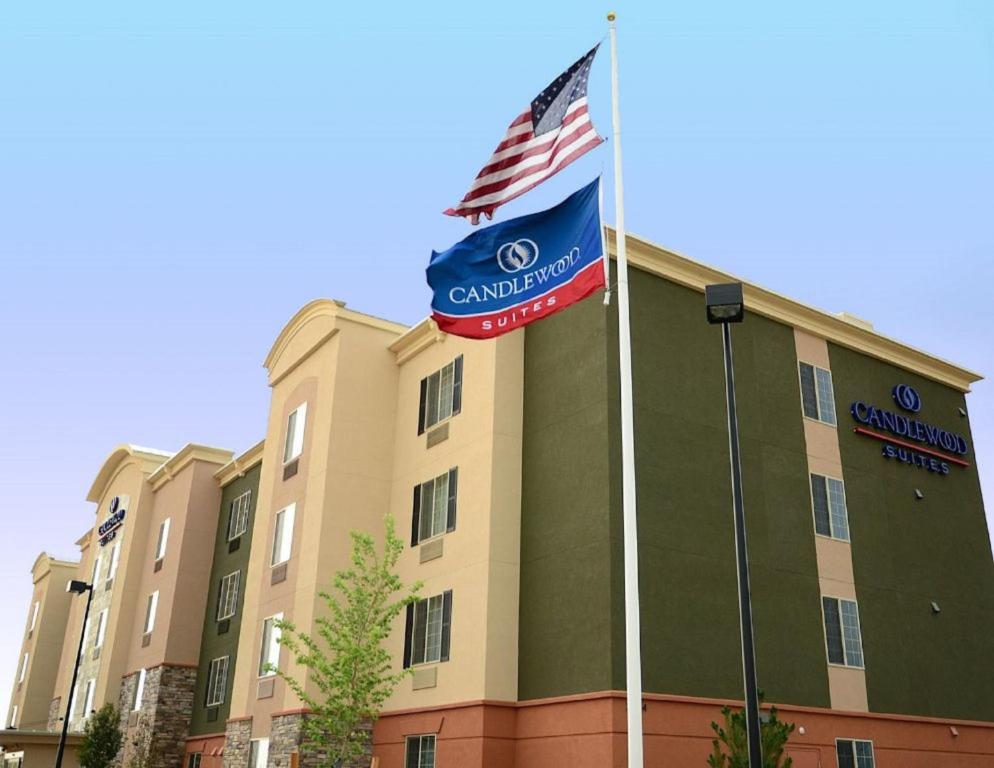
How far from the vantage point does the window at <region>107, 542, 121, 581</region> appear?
47094mm

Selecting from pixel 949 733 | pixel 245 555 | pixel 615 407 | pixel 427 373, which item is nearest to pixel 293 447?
pixel 427 373

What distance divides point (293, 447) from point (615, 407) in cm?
1316

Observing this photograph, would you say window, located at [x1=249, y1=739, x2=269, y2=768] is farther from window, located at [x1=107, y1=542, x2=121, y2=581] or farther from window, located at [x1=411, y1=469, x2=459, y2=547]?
window, located at [x1=107, y1=542, x2=121, y2=581]

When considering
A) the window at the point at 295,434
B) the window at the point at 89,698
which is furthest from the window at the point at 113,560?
the window at the point at 295,434

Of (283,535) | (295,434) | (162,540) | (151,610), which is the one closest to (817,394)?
(295,434)

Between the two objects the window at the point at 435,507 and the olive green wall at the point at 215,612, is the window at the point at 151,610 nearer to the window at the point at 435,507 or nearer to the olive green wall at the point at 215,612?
the olive green wall at the point at 215,612

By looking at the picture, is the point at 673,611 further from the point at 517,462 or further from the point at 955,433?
the point at 955,433

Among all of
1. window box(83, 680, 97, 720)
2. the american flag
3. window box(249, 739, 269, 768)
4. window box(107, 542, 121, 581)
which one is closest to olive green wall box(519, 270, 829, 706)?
the american flag

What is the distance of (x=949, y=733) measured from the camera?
25.1 meters

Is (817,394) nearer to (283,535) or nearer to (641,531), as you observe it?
(641,531)

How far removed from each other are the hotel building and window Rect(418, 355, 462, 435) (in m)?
0.09

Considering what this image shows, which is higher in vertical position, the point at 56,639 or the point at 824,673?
the point at 56,639

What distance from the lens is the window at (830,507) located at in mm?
25328

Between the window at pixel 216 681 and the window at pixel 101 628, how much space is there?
10.4 meters
